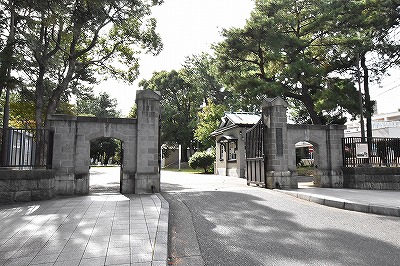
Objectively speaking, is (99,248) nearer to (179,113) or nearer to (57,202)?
(57,202)

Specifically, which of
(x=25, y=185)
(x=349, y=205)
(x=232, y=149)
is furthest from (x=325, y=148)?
(x=25, y=185)

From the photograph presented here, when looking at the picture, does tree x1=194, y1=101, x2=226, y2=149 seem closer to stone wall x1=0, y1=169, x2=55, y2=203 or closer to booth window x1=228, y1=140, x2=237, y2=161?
booth window x1=228, y1=140, x2=237, y2=161

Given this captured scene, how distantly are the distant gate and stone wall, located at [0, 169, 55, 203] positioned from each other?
887cm

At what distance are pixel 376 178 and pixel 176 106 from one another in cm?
3466

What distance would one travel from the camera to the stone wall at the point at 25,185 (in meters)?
8.11

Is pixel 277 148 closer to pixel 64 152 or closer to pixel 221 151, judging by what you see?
pixel 64 152

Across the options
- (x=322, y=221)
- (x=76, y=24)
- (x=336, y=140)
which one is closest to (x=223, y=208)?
(x=322, y=221)

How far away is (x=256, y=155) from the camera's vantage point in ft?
43.7

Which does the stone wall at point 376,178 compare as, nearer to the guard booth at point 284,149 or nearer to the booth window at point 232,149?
the guard booth at point 284,149

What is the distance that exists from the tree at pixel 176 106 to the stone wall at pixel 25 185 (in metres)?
30.3

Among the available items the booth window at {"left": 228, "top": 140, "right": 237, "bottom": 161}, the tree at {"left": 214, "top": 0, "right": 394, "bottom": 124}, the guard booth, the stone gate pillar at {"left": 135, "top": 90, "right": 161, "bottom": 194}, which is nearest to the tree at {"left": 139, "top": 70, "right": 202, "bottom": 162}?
the booth window at {"left": 228, "top": 140, "right": 237, "bottom": 161}

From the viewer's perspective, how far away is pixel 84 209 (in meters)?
7.12

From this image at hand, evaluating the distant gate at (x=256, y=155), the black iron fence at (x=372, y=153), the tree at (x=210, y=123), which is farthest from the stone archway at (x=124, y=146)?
the tree at (x=210, y=123)

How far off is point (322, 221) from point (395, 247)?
1839 millimetres
